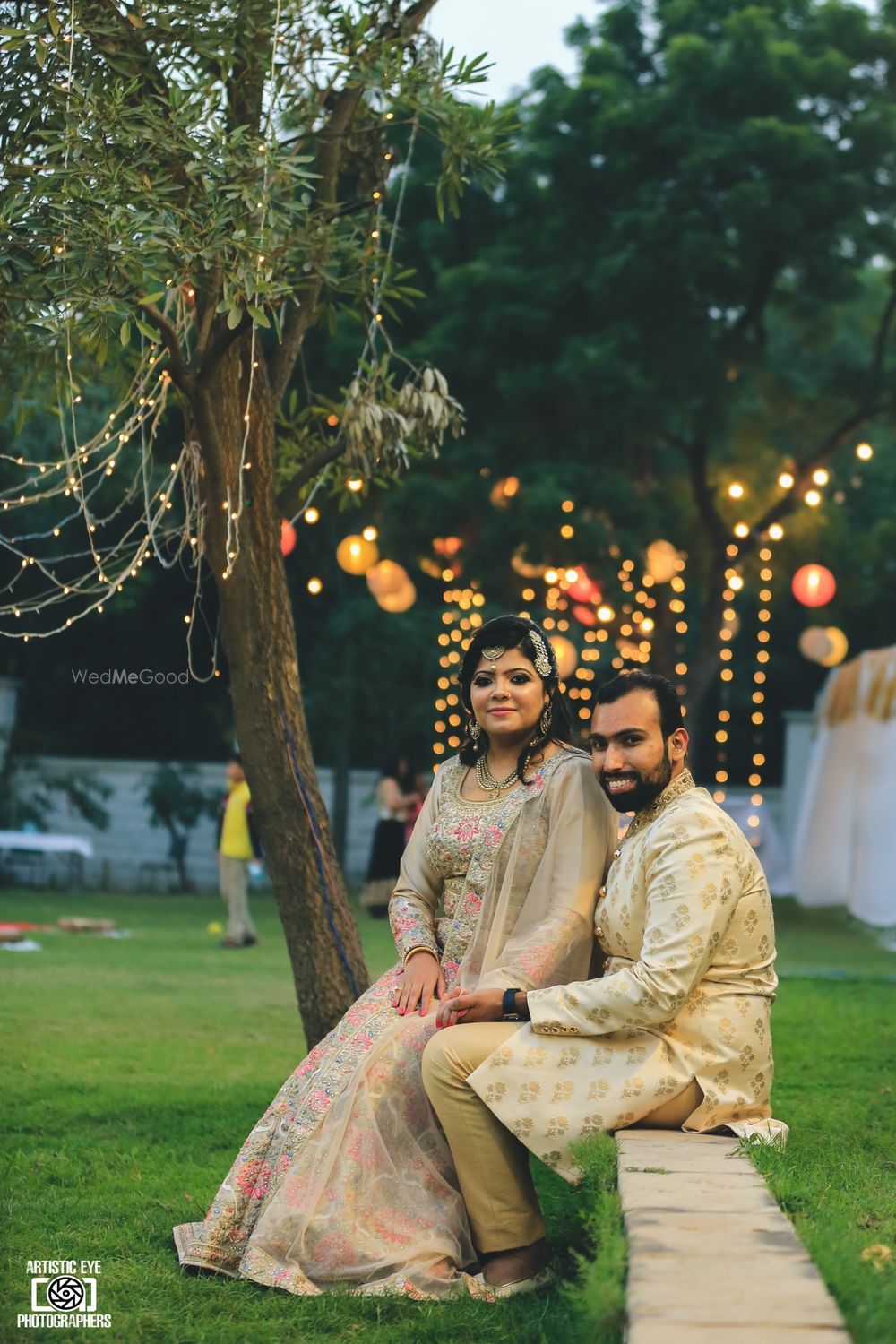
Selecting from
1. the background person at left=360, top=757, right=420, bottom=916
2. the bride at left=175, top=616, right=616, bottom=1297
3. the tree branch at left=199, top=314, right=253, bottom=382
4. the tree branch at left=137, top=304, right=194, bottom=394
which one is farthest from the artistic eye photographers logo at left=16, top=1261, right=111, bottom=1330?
the background person at left=360, top=757, right=420, bottom=916

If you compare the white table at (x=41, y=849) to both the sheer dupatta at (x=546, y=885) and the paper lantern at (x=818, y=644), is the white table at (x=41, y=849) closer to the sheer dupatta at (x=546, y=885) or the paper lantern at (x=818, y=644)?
the paper lantern at (x=818, y=644)

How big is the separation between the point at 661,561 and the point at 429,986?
43.1 feet

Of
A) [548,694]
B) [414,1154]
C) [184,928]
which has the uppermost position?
[548,694]

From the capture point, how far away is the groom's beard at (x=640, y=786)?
4.10m

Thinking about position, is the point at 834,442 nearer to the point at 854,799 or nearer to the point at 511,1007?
the point at 854,799

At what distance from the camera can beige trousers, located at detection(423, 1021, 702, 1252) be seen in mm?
3926

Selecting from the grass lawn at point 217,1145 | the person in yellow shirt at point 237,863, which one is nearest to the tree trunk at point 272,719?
the grass lawn at point 217,1145

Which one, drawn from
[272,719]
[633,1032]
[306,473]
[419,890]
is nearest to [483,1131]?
[633,1032]

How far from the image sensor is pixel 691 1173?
136 inches

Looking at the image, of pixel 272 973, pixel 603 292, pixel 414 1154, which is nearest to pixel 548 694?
pixel 414 1154

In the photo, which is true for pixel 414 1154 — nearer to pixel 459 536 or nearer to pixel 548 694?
pixel 548 694

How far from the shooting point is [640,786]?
410 cm

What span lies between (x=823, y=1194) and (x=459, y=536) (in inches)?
578

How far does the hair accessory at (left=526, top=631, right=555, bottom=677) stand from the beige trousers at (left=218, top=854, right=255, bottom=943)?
28.9 feet
